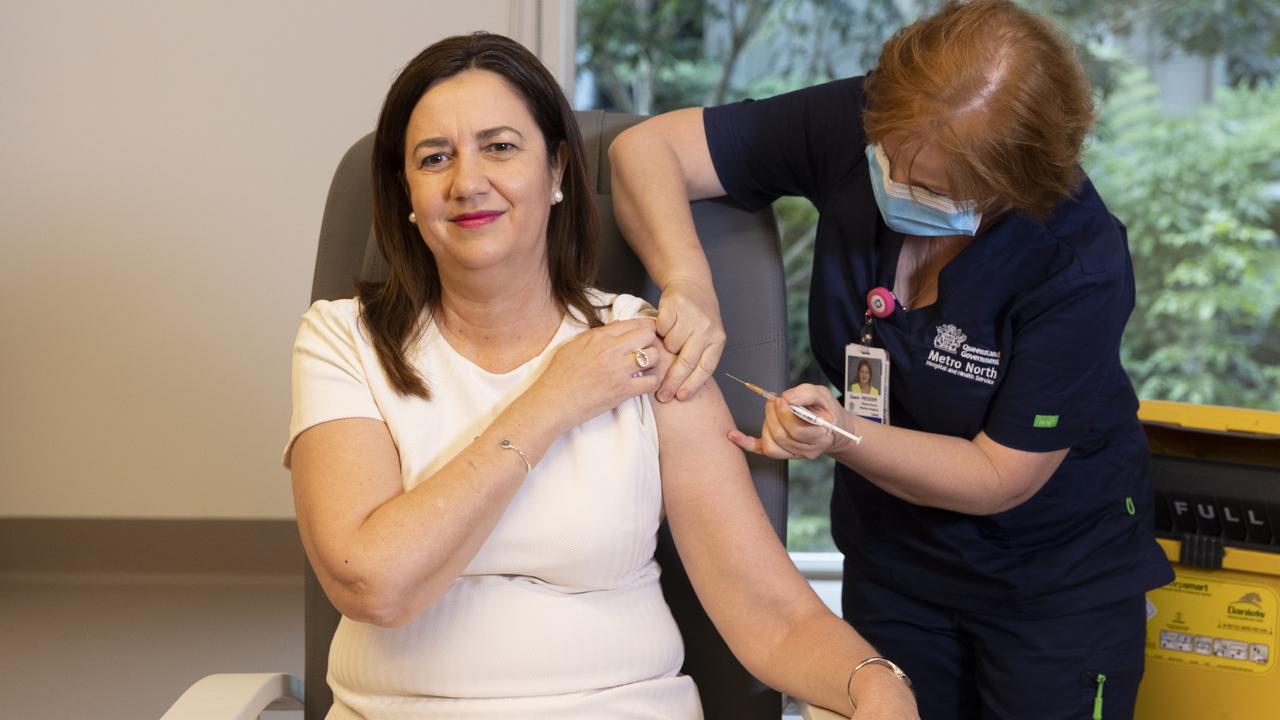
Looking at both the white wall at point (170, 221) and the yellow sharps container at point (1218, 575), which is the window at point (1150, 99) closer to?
the white wall at point (170, 221)

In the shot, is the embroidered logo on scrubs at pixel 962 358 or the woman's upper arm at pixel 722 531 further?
the embroidered logo on scrubs at pixel 962 358

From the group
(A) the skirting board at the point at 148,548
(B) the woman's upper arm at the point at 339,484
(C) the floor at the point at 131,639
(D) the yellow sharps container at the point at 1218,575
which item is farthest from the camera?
(A) the skirting board at the point at 148,548

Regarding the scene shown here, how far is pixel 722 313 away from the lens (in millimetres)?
1638

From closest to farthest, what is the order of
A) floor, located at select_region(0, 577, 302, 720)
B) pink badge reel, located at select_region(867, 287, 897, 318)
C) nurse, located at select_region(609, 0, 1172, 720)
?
nurse, located at select_region(609, 0, 1172, 720) < pink badge reel, located at select_region(867, 287, 897, 318) < floor, located at select_region(0, 577, 302, 720)

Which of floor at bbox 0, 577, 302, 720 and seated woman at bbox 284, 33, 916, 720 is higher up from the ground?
seated woman at bbox 284, 33, 916, 720

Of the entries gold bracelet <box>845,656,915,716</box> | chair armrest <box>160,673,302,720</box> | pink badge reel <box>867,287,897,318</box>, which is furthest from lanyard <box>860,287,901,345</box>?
chair armrest <box>160,673,302,720</box>

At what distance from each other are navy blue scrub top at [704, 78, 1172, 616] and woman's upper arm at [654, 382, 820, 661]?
1.00ft

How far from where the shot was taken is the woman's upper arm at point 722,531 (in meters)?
1.43

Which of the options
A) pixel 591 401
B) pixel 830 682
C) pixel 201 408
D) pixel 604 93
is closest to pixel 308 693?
pixel 591 401

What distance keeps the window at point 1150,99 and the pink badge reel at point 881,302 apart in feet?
4.73

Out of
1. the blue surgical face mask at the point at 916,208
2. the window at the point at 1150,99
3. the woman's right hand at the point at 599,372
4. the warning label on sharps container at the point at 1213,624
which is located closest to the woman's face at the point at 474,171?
the woman's right hand at the point at 599,372

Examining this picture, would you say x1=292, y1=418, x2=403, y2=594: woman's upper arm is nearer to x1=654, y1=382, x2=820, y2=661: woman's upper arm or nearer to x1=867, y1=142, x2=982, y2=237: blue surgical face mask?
x1=654, y1=382, x2=820, y2=661: woman's upper arm

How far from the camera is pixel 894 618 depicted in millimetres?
1723

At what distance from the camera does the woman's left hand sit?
1.39 m
